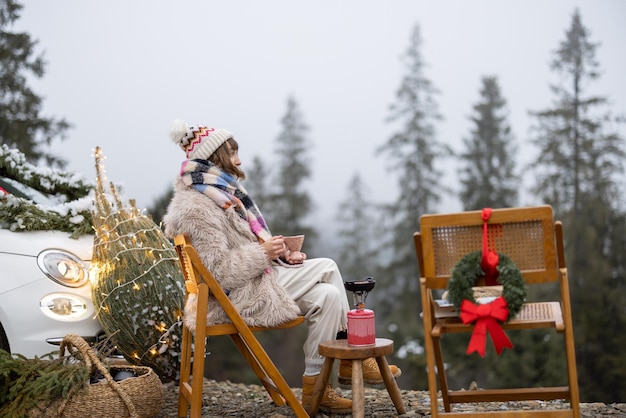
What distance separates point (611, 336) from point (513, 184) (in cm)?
525

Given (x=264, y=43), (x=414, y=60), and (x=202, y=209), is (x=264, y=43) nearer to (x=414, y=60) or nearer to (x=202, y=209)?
(x=414, y=60)

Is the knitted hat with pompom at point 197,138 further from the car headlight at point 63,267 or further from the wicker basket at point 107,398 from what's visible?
the wicker basket at point 107,398

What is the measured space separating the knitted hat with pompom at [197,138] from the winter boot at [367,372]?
147 centimetres

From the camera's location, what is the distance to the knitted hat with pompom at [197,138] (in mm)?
4309

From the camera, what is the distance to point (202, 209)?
4.07 metres

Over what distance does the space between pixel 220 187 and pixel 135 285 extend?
3.31ft

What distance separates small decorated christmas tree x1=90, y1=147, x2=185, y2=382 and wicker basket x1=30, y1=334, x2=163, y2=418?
0.55 meters

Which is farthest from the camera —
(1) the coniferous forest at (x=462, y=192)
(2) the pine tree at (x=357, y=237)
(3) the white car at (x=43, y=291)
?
(2) the pine tree at (x=357, y=237)

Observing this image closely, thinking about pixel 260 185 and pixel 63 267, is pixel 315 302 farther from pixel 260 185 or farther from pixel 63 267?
pixel 260 185

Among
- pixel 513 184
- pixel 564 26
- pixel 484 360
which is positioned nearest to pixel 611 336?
pixel 484 360

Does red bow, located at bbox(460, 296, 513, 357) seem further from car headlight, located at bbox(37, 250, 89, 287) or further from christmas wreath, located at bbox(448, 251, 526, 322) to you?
car headlight, located at bbox(37, 250, 89, 287)

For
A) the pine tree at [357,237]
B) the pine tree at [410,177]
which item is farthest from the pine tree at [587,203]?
the pine tree at [357,237]

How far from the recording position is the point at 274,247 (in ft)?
13.3

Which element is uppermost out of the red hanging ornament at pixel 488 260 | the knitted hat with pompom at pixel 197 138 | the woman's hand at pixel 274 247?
the knitted hat with pompom at pixel 197 138
